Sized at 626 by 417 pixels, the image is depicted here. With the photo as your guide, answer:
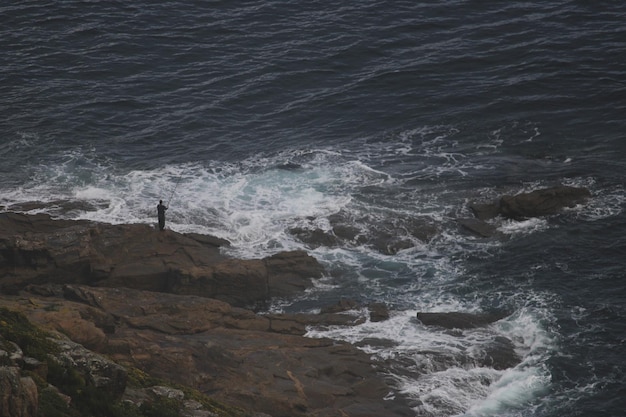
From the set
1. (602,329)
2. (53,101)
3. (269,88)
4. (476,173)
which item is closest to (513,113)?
(476,173)

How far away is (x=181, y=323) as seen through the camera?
44.5 meters


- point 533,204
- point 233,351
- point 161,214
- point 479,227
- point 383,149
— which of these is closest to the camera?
point 233,351

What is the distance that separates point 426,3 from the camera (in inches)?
3504

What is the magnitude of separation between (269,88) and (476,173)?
21471mm

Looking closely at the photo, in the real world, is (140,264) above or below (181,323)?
above

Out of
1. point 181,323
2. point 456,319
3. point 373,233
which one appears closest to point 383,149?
point 373,233

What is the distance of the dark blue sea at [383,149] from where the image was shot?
4666cm

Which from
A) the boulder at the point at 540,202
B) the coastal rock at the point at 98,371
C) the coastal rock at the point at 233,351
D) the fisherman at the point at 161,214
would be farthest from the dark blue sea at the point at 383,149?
the coastal rock at the point at 98,371

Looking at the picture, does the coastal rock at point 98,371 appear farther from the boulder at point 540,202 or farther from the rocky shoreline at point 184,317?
the boulder at point 540,202

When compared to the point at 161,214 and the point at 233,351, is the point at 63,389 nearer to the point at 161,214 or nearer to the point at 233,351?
the point at 233,351

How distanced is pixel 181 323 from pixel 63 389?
47.2 feet

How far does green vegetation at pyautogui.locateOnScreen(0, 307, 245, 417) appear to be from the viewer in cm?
2892

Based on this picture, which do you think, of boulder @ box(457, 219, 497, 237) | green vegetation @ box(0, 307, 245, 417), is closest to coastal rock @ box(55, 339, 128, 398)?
green vegetation @ box(0, 307, 245, 417)

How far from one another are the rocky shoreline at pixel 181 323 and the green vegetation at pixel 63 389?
0.07 m
